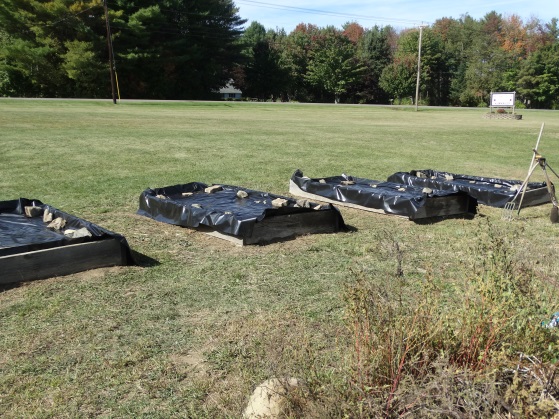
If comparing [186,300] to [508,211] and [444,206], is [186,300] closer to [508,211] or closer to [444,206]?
[444,206]

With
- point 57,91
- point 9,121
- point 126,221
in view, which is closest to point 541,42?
point 57,91

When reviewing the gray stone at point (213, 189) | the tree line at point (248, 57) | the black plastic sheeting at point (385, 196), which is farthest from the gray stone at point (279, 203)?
the tree line at point (248, 57)

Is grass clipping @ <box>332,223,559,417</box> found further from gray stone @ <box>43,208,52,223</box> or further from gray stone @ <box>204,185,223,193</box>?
gray stone @ <box>204,185,223,193</box>

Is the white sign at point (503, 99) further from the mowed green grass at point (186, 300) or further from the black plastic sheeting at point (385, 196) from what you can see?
the black plastic sheeting at point (385, 196)

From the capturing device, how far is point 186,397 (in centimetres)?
313

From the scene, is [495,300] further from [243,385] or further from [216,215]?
[216,215]

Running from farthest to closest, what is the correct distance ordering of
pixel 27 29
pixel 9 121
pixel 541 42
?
pixel 541 42 < pixel 27 29 < pixel 9 121

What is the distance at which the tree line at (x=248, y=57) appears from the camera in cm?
4797

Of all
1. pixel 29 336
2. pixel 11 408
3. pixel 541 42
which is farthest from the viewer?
pixel 541 42

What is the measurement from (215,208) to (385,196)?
2487 mm

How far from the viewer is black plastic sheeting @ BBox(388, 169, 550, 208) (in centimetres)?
860

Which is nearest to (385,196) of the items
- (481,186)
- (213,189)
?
(481,186)

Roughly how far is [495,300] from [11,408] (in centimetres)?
264

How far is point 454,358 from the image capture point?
2578 mm
